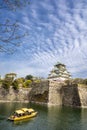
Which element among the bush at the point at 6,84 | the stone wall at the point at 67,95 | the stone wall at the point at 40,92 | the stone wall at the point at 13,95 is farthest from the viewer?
the bush at the point at 6,84

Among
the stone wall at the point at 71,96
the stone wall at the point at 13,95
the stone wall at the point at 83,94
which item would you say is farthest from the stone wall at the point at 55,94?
the stone wall at the point at 13,95

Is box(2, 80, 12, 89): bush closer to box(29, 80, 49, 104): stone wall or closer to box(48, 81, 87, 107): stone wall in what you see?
box(29, 80, 49, 104): stone wall

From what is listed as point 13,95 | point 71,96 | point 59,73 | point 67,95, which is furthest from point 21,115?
point 59,73

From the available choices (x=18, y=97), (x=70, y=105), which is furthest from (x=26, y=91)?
(x=70, y=105)

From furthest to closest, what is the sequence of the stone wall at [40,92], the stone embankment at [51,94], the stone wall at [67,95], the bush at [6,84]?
the bush at [6,84], the stone wall at [40,92], the stone embankment at [51,94], the stone wall at [67,95]

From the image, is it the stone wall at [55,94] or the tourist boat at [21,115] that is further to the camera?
the stone wall at [55,94]

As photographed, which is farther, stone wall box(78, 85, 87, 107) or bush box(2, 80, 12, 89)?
bush box(2, 80, 12, 89)

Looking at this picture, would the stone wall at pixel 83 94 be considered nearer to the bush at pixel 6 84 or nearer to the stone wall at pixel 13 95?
the stone wall at pixel 13 95

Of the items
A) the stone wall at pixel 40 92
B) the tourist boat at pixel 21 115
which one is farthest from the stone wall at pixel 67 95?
the tourist boat at pixel 21 115

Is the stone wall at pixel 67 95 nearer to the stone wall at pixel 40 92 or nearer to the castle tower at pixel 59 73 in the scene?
the stone wall at pixel 40 92

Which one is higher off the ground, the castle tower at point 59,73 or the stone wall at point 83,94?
the castle tower at point 59,73

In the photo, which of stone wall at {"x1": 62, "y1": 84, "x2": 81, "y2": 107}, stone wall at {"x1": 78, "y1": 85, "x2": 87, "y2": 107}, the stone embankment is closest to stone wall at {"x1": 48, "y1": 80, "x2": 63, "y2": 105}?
the stone embankment

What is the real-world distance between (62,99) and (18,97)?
39.2 feet

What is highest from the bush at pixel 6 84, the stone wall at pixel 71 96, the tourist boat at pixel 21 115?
the bush at pixel 6 84
